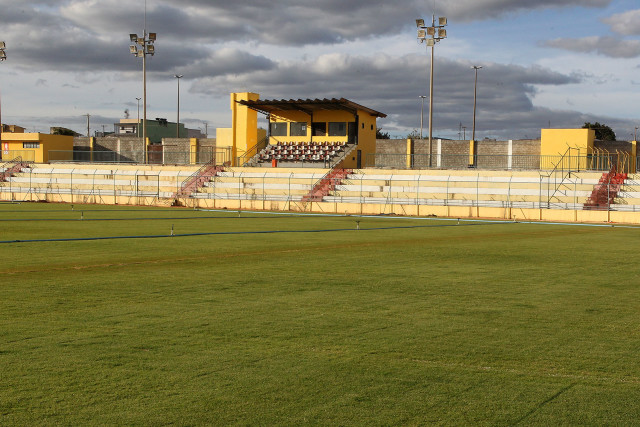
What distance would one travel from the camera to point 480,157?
55.9 meters

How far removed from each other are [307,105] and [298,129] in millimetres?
3409

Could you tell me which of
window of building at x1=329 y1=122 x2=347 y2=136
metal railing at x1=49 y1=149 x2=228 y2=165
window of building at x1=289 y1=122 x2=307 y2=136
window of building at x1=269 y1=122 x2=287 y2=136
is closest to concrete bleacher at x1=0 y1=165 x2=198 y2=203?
metal railing at x1=49 y1=149 x2=228 y2=165

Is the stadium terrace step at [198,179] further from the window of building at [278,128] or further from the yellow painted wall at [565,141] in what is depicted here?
the yellow painted wall at [565,141]

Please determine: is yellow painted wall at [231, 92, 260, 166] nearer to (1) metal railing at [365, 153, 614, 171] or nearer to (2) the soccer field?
(1) metal railing at [365, 153, 614, 171]

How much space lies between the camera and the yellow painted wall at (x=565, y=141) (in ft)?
162

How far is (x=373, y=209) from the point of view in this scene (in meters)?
39.8

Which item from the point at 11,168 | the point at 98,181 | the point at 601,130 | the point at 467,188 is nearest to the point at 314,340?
the point at 467,188

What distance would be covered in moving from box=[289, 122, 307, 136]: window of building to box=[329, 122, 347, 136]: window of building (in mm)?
2349

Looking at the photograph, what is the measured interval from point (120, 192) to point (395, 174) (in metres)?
19.5

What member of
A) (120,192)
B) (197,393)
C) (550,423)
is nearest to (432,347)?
(550,423)

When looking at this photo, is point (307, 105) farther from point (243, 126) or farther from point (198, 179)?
point (198, 179)

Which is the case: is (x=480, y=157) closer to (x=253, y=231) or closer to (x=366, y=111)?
(x=366, y=111)

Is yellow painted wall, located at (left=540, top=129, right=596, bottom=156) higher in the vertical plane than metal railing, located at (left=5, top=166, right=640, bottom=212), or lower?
higher

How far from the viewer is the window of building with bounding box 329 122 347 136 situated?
5594 cm
